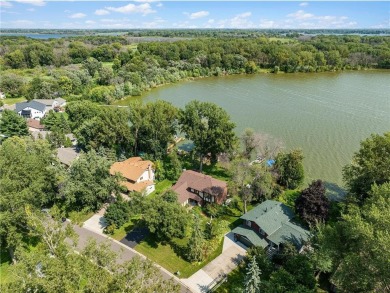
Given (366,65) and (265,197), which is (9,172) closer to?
(265,197)

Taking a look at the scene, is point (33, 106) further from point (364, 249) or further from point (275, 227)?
point (364, 249)

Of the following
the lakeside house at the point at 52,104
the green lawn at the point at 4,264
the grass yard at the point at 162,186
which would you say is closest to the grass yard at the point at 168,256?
the grass yard at the point at 162,186

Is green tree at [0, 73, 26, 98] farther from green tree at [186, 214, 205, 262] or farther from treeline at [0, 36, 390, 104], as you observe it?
green tree at [186, 214, 205, 262]

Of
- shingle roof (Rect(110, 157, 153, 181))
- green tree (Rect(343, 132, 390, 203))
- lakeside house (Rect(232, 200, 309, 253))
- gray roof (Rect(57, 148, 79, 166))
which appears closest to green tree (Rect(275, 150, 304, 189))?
green tree (Rect(343, 132, 390, 203))

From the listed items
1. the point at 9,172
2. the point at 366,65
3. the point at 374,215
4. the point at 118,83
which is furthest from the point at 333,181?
the point at 366,65

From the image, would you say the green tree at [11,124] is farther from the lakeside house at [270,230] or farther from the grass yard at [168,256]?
the lakeside house at [270,230]

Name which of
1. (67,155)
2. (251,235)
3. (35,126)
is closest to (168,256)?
(251,235)
